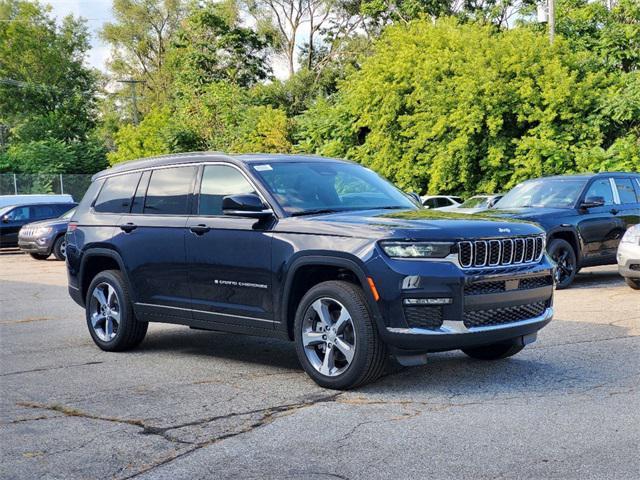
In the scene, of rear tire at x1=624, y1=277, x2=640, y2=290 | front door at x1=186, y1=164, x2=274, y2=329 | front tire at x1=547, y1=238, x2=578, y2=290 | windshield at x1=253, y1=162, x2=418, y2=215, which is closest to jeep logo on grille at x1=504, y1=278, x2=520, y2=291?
windshield at x1=253, y1=162, x2=418, y2=215

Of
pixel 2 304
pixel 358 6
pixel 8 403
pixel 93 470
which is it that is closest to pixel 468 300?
pixel 93 470

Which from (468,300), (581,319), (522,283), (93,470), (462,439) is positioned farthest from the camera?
(581,319)

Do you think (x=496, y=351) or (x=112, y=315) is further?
(x=112, y=315)

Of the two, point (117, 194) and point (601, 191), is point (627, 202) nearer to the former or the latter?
point (601, 191)

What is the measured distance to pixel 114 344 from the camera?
872 centimetres

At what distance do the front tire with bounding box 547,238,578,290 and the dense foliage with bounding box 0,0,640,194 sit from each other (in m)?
12.8

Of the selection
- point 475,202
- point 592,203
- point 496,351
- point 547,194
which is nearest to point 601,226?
point 592,203

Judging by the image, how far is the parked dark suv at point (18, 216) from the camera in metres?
28.8

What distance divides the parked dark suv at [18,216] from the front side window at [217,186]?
21962 millimetres

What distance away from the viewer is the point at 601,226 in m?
14.6

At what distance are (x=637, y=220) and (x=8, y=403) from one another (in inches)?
460

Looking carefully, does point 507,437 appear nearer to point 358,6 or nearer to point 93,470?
point 93,470

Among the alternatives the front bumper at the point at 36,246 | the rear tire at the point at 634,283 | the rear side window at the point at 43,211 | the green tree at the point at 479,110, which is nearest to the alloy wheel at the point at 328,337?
the rear tire at the point at 634,283

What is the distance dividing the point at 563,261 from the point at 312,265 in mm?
8203
